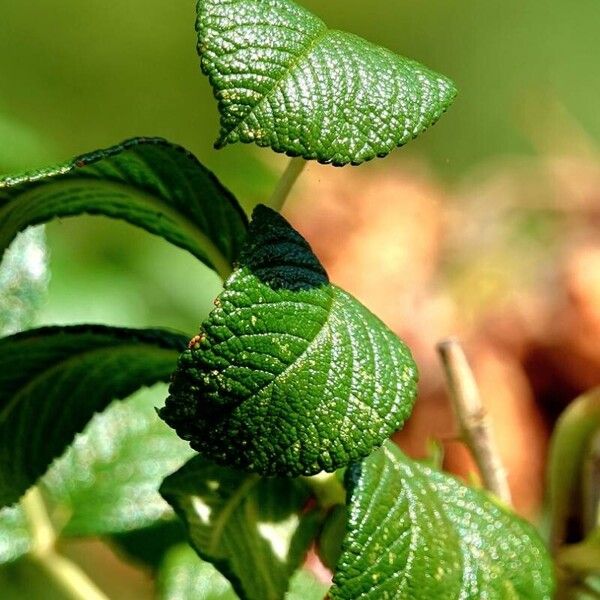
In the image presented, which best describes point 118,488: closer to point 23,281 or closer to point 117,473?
point 117,473

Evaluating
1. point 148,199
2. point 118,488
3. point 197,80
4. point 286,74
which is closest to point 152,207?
point 148,199

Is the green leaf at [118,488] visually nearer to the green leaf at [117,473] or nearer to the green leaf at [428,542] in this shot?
the green leaf at [117,473]

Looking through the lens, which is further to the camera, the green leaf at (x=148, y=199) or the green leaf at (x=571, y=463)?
the green leaf at (x=571, y=463)

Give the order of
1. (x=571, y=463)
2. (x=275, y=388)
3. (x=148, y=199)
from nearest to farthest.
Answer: (x=275, y=388) → (x=148, y=199) → (x=571, y=463)

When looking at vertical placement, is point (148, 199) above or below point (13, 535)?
above

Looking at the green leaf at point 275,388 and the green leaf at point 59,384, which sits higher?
the green leaf at point 275,388

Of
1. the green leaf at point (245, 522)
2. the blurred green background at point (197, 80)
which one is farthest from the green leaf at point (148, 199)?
the blurred green background at point (197, 80)
